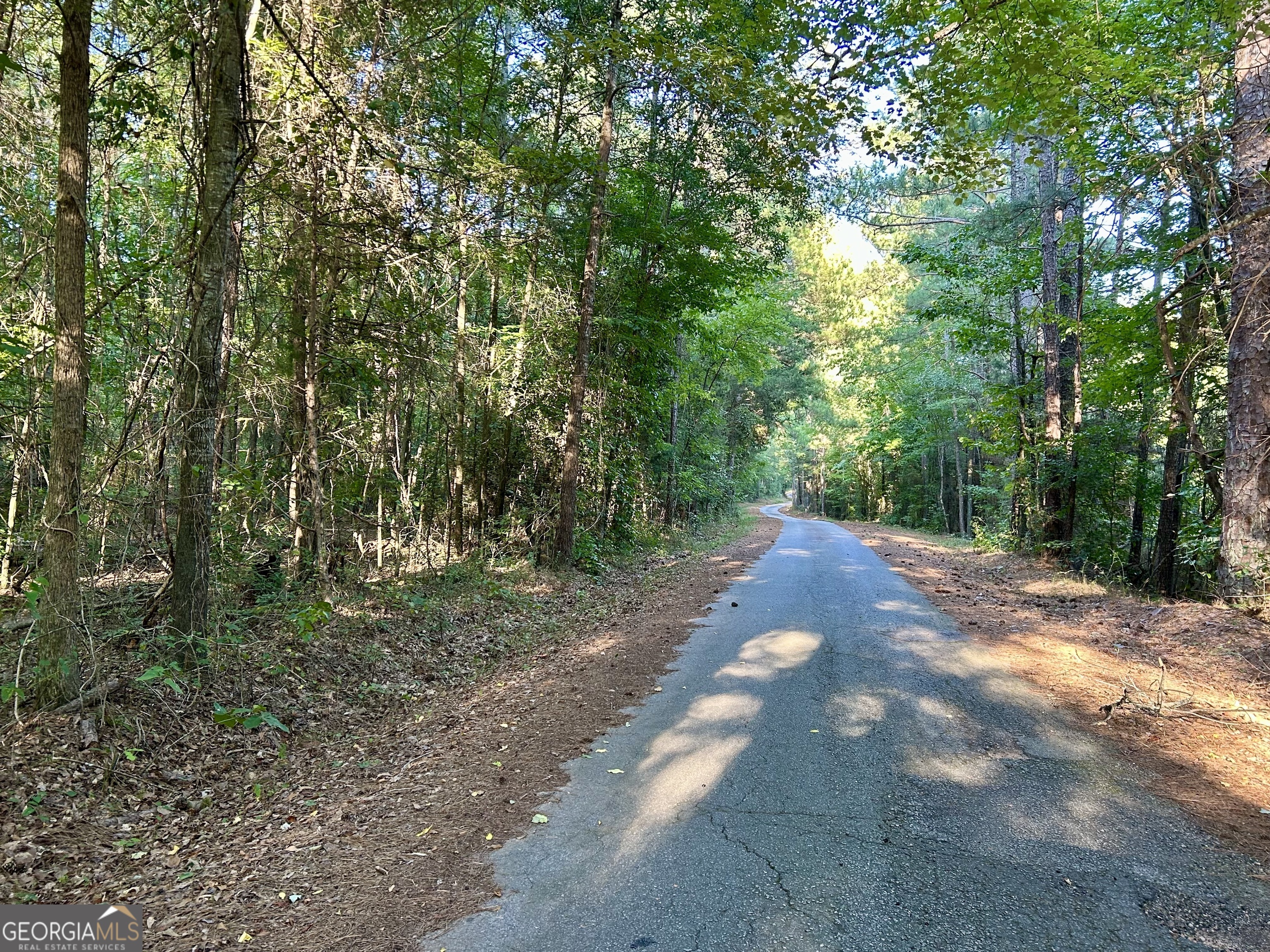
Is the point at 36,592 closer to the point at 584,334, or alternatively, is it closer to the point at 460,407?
the point at 460,407

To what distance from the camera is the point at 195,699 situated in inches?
190

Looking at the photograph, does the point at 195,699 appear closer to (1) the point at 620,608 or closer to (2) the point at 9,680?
(2) the point at 9,680

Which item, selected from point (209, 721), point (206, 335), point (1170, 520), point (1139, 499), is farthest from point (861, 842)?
point (1139, 499)

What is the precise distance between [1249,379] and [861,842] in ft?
26.8

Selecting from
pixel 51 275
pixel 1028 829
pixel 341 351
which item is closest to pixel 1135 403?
pixel 1028 829

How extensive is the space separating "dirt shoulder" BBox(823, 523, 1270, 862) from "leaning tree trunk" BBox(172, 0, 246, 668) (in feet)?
22.8

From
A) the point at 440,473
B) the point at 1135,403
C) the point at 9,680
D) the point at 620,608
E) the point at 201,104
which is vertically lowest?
the point at 620,608

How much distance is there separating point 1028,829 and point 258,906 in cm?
389

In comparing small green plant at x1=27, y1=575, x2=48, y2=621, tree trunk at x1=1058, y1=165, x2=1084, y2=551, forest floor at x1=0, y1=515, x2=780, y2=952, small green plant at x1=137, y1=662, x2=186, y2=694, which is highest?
tree trunk at x1=1058, y1=165, x2=1084, y2=551

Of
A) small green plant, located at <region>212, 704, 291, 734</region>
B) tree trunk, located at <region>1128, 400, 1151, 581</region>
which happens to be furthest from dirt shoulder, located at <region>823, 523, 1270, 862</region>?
small green plant, located at <region>212, 704, 291, 734</region>

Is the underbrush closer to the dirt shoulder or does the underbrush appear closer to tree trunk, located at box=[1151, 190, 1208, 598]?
the dirt shoulder

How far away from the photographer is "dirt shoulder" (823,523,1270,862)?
12.5 feet

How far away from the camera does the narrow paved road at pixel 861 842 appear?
263cm

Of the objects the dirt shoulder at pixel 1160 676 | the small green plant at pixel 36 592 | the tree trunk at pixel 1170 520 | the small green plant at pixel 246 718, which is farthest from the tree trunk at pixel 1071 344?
the small green plant at pixel 36 592
